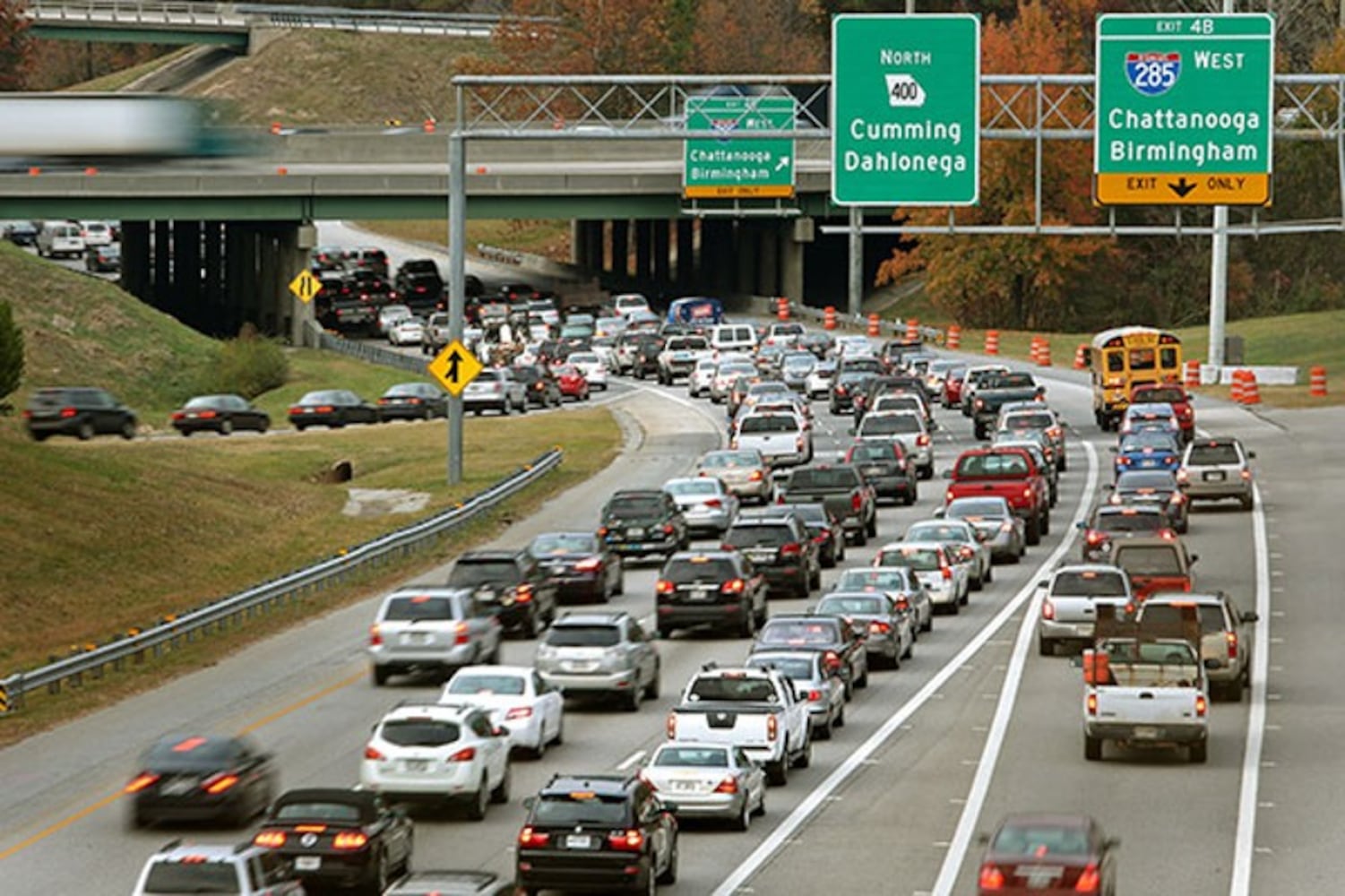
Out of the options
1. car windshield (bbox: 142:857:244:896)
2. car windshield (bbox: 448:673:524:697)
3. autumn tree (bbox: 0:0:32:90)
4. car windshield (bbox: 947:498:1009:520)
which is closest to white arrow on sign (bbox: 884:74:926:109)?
car windshield (bbox: 947:498:1009:520)

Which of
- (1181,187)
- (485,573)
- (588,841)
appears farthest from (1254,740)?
(1181,187)

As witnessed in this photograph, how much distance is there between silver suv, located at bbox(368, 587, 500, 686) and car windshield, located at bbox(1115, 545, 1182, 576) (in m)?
12.1

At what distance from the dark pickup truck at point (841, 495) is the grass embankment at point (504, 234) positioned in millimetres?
107383

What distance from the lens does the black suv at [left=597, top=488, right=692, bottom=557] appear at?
56344mm

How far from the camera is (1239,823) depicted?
107ft

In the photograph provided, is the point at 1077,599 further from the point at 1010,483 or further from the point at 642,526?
the point at 1010,483

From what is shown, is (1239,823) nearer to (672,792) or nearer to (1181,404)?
(672,792)

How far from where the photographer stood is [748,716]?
34.6 meters

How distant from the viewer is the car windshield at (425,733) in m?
32.4

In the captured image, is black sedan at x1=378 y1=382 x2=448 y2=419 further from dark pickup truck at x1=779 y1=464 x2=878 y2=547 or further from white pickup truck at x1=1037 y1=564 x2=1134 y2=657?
white pickup truck at x1=1037 y1=564 x2=1134 y2=657

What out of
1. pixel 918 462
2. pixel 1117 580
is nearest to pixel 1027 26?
pixel 918 462

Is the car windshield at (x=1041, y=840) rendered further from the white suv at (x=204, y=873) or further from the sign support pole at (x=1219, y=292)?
the sign support pole at (x=1219, y=292)

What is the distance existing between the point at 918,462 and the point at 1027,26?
189ft

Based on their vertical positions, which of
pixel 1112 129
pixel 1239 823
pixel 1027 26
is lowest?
pixel 1239 823
